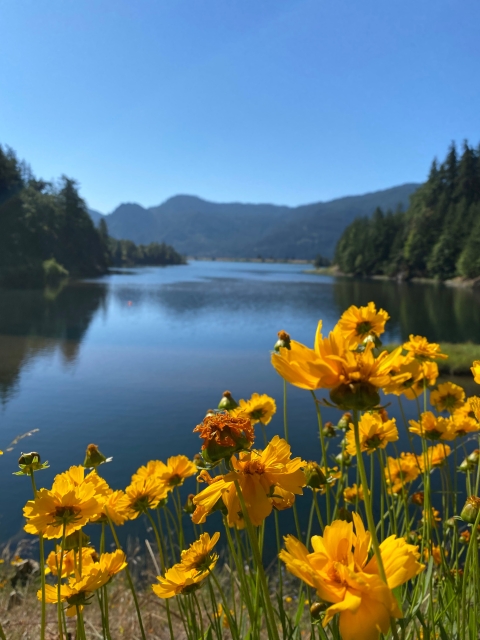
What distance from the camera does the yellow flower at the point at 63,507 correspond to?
96 cm

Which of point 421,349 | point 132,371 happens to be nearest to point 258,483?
point 421,349

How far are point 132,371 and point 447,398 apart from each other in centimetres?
1029

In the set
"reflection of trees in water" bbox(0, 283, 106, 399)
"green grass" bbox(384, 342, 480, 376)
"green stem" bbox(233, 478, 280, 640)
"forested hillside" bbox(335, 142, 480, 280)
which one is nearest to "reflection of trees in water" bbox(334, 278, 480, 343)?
"green grass" bbox(384, 342, 480, 376)

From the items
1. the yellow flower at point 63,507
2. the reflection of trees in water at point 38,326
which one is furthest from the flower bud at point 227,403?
the reflection of trees in water at point 38,326

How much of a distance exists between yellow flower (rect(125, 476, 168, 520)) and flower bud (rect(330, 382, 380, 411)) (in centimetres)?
99

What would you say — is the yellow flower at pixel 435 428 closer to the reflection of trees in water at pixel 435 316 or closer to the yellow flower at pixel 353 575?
the yellow flower at pixel 353 575

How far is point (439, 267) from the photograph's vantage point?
5419 centimetres

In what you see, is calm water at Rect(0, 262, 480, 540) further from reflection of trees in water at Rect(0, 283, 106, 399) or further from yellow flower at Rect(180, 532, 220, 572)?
yellow flower at Rect(180, 532, 220, 572)

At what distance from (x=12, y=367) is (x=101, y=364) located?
215 cm

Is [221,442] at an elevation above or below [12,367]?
above

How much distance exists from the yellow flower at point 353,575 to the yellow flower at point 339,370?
0.69 ft

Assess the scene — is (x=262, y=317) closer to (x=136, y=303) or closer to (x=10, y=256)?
(x=136, y=303)

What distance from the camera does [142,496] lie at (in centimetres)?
141

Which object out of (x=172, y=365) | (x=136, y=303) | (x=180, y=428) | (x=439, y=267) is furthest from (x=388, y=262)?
(x=180, y=428)
